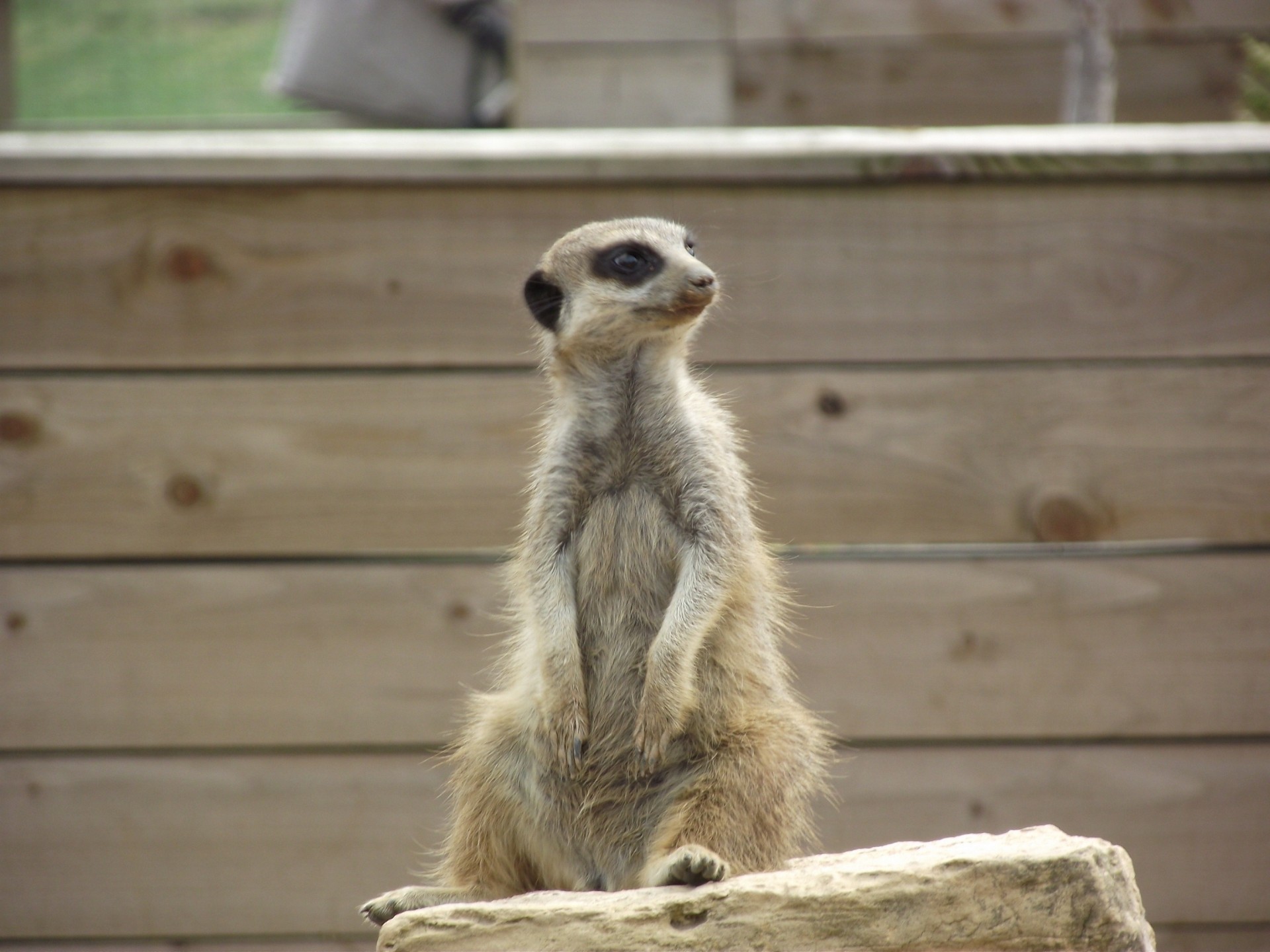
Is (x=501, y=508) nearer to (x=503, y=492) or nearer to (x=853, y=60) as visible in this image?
(x=503, y=492)

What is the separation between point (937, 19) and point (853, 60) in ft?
0.94

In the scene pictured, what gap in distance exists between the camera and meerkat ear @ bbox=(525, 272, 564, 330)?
2.22 meters

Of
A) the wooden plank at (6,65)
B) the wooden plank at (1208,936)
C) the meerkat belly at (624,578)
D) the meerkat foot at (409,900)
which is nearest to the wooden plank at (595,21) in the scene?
the wooden plank at (6,65)

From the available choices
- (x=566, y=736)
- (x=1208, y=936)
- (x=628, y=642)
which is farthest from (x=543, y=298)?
(x=1208, y=936)

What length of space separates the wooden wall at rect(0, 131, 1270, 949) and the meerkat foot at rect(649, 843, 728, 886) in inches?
51.6

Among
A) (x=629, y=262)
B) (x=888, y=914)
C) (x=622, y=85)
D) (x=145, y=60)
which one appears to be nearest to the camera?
(x=888, y=914)

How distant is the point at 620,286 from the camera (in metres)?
2.13

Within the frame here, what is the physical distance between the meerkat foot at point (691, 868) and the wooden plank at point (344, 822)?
135 centimetres

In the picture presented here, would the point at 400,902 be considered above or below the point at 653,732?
below

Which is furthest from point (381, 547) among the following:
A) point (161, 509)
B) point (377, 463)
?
point (161, 509)

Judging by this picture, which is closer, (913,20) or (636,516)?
(636,516)

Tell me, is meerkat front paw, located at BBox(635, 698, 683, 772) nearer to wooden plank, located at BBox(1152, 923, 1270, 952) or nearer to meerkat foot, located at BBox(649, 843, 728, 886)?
meerkat foot, located at BBox(649, 843, 728, 886)

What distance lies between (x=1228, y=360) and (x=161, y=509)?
2524mm

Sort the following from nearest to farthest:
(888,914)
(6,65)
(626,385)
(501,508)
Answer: (888,914)
(626,385)
(501,508)
(6,65)
